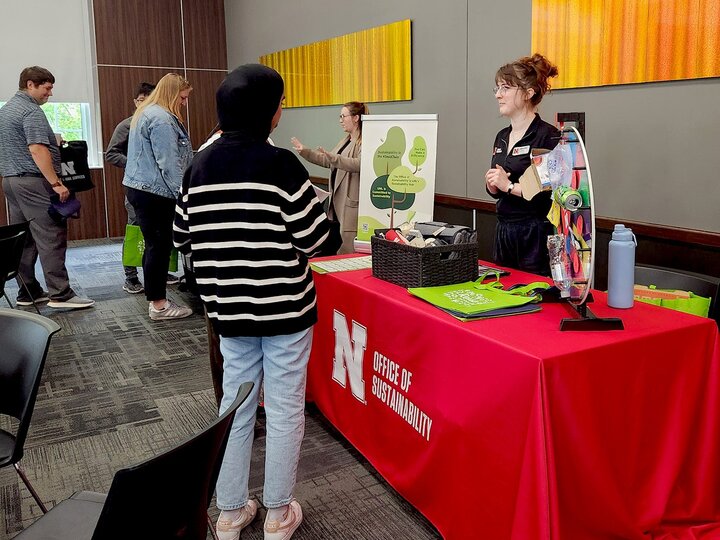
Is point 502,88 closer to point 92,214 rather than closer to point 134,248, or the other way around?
point 134,248

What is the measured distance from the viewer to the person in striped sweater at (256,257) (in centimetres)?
168

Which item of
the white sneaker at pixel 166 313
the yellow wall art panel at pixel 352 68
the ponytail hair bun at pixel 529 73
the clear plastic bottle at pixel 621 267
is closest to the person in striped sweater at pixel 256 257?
the clear plastic bottle at pixel 621 267

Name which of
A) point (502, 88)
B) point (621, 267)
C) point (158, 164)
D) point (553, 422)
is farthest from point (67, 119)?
point (553, 422)

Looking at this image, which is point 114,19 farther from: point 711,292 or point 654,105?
point 711,292

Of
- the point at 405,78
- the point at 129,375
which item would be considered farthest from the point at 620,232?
the point at 405,78

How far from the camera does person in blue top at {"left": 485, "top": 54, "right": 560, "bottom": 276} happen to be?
2.50 m

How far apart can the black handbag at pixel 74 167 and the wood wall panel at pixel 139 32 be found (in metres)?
2.95

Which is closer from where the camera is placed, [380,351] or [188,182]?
[188,182]

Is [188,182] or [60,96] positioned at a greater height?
[60,96]

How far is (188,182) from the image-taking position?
178 cm

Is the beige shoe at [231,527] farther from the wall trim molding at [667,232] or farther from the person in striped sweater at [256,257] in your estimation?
the wall trim molding at [667,232]

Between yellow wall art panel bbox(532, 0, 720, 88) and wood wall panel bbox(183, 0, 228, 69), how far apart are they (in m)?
5.31

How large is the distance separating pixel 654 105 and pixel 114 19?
6.24 metres

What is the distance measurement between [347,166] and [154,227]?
1299 millimetres
